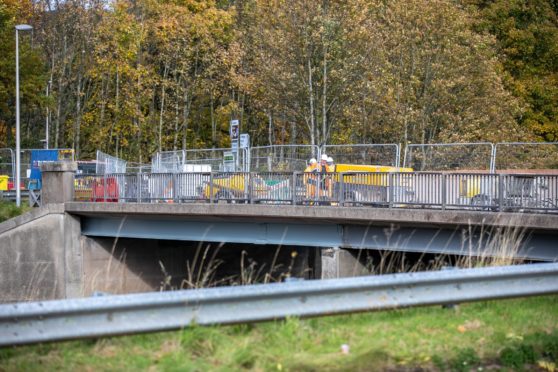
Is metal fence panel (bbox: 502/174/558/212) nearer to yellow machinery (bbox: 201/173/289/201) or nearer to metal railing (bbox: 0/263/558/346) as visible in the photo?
yellow machinery (bbox: 201/173/289/201)

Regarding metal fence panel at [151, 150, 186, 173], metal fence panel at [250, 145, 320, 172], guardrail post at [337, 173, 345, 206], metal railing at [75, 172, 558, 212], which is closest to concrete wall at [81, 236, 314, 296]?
metal railing at [75, 172, 558, 212]

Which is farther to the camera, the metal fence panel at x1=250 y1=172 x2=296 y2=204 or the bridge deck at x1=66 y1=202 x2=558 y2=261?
the metal fence panel at x1=250 y1=172 x2=296 y2=204

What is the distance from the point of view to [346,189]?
57.2ft

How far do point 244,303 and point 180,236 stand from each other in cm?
1637

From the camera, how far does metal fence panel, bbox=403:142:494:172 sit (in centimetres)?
2292

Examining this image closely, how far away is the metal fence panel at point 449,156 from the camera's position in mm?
22922

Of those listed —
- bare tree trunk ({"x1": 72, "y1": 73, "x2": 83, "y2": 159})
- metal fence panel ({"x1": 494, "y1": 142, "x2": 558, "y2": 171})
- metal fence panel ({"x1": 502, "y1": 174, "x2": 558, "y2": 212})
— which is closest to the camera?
metal fence panel ({"x1": 502, "y1": 174, "x2": 558, "y2": 212})

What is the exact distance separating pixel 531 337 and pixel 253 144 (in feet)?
142

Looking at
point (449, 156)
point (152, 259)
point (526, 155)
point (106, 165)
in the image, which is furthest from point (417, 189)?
point (106, 165)

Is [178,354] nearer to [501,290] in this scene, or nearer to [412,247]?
[501,290]

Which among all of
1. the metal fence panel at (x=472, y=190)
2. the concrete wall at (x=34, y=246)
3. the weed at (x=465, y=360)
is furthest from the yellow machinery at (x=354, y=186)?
the weed at (x=465, y=360)

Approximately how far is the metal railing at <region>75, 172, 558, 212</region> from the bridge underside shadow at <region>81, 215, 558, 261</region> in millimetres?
545

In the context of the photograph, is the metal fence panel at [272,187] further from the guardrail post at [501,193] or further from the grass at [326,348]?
the grass at [326,348]

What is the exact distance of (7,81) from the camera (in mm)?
39000
